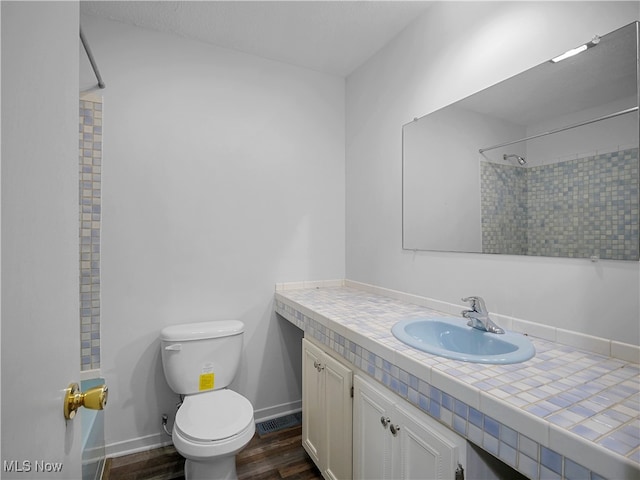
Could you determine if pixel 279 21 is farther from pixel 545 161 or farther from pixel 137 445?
pixel 137 445

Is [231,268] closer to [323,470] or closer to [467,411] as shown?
[323,470]

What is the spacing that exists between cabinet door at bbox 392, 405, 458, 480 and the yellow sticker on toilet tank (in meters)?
1.15

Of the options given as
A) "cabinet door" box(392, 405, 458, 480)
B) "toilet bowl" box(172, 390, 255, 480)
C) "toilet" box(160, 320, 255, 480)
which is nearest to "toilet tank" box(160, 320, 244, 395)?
"toilet" box(160, 320, 255, 480)

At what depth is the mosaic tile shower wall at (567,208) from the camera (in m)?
1.06

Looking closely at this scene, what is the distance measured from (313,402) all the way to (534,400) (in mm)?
1196

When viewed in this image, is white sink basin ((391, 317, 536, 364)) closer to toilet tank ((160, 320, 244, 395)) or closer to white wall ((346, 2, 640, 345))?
white wall ((346, 2, 640, 345))

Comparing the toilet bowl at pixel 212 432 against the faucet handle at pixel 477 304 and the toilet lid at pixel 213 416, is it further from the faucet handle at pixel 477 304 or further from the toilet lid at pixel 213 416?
the faucet handle at pixel 477 304

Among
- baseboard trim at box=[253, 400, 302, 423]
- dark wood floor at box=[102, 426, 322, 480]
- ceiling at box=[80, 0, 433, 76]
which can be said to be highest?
ceiling at box=[80, 0, 433, 76]

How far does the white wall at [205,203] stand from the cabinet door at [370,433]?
3.49ft

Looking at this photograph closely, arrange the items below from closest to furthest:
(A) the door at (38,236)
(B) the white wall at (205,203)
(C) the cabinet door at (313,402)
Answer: (A) the door at (38,236) < (C) the cabinet door at (313,402) < (B) the white wall at (205,203)

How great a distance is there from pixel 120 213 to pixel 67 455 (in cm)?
157

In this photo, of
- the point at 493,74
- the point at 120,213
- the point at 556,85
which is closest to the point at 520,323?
the point at 556,85

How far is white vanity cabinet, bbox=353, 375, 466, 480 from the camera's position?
3.12 ft

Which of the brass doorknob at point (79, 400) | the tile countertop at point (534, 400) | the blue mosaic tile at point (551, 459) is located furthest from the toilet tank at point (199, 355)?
the blue mosaic tile at point (551, 459)
